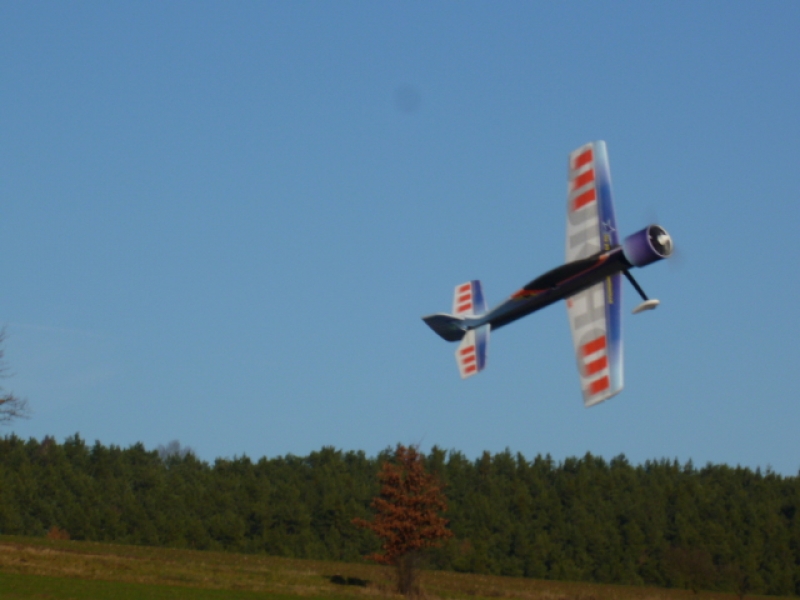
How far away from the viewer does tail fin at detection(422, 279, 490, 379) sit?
3158cm

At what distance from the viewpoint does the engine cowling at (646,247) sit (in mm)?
25156

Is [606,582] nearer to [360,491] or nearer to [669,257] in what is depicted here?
[360,491]

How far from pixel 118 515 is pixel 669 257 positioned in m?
87.2

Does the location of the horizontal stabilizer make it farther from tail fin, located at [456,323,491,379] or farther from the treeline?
the treeline

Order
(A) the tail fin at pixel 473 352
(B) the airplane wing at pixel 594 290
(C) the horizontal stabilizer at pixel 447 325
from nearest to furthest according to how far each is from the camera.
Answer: (B) the airplane wing at pixel 594 290 < (A) the tail fin at pixel 473 352 < (C) the horizontal stabilizer at pixel 447 325

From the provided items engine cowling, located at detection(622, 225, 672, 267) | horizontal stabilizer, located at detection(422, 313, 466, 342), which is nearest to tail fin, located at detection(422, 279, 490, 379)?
horizontal stabilizer, located at detection(422, 313, 466, 342)

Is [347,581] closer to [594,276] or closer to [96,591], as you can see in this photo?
[96,591]

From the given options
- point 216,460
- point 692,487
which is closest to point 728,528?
point 692,487

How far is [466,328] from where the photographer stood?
32219 mm

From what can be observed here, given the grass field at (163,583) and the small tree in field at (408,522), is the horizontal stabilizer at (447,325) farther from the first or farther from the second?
the small tree in field at (408,522)

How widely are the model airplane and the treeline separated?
228ft

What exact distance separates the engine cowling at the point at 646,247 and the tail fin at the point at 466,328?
684 cm

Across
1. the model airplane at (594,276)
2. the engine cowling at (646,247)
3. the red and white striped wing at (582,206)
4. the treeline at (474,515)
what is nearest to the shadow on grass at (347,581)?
the model airplane at (594,276)

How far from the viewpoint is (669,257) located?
998 inches
